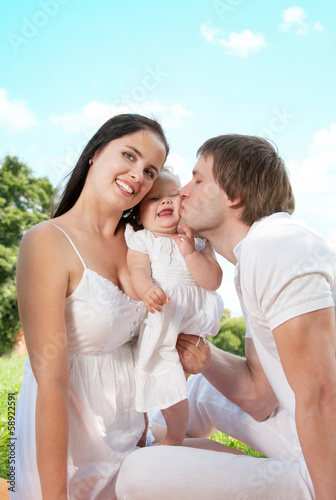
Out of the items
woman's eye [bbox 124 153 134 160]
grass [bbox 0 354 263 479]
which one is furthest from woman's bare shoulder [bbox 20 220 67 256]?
grass [bbox 0 354 263 479]

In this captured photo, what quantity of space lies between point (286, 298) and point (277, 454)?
111cm

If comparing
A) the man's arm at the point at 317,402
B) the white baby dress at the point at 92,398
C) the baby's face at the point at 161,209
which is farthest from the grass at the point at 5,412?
the man's arm at the point at 317,402

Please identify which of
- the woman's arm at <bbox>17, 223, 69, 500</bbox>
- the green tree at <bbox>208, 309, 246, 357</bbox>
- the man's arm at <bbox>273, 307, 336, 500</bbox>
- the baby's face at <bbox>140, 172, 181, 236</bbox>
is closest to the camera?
the man's arm at <bbox>273, 307, 336, 500</bbox>

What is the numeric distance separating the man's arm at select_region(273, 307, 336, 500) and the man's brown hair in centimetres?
→ 83

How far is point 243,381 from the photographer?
2.73 metres

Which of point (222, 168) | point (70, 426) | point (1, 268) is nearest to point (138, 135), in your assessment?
point (222, 168)

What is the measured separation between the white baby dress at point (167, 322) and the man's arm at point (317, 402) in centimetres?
68

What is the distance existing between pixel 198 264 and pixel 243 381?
2.48 ft

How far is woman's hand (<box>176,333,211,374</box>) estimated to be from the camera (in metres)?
2.45

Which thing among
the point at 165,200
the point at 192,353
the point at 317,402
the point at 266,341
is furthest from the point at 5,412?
the point at 317,402

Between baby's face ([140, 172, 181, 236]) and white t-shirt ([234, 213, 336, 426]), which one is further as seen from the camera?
baby's face ([140, 172, 181, 236])

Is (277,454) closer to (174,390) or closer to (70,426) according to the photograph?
(174,390)

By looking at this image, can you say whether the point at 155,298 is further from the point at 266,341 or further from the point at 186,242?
the point at 266,341

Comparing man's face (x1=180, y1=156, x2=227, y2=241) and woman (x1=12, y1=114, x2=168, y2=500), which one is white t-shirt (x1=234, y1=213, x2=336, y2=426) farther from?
woman (x1=12, y1=114, x2=168, y2=500)
